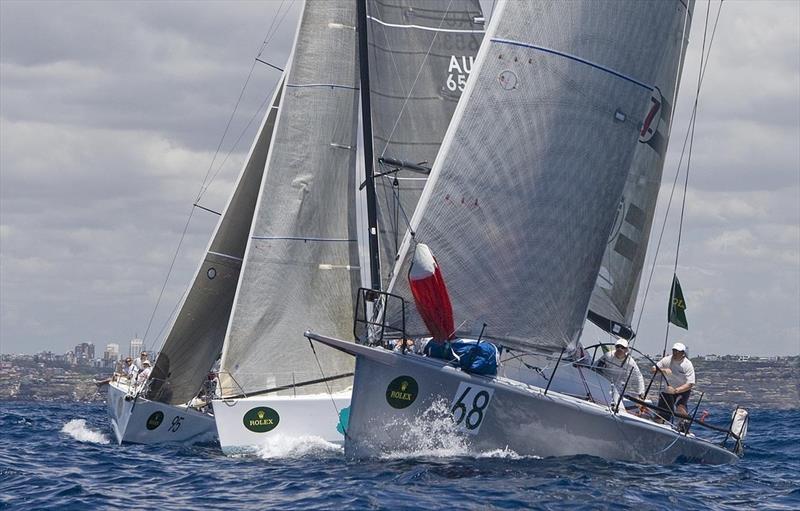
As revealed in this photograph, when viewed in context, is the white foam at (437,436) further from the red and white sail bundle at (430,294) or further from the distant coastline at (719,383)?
the distant coastline at (719,383)

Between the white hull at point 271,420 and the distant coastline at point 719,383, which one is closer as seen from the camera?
the white hull at point 271,420

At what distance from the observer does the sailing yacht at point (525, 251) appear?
53.9ft

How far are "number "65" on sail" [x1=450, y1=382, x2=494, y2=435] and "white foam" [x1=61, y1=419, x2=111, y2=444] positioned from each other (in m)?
11.7

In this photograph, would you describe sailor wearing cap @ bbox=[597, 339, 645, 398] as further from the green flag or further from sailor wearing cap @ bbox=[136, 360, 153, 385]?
sailor wearing cap @ bbox=[136, 360, 153, 385]

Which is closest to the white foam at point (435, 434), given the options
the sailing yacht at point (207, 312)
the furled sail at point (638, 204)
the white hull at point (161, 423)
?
the furled sail at point (638, 204)

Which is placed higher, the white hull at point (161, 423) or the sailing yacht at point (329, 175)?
the sailing yacht at point (329, 175)

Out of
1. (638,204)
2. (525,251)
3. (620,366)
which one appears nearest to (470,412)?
(525,251)

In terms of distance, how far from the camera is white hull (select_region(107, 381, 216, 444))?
24.6 metres

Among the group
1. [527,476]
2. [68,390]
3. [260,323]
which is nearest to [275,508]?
[527,476]

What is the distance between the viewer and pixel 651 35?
18.0 metres

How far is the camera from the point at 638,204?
19.2m

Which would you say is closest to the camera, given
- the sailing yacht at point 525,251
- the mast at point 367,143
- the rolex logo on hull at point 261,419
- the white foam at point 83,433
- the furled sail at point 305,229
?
the sailing yacht at point 525,251

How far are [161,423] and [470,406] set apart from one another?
33.4 ft

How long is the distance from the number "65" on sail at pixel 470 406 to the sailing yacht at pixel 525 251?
2cm
